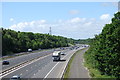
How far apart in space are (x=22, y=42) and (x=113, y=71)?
324ft

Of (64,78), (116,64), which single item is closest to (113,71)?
(116,64)

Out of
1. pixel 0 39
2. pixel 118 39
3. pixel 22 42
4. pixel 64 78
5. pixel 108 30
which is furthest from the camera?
pixel 22 42

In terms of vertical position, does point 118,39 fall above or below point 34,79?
above

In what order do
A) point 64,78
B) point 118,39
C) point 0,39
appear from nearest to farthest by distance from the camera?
point 118,39 < point 64,78 < point 0,39

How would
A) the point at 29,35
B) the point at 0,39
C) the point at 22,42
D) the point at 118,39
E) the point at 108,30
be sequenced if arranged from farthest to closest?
the point at 29,35 → the point at 22,42 → the point at 0,39 → the point at 108,30 → the point at 118,39

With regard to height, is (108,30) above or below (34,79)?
above

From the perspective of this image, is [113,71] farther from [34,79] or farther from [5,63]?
[5,63]

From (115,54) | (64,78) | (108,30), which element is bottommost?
(64,78)

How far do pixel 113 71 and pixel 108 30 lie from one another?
→ 636cm

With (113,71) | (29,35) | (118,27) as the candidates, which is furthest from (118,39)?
(29,35)

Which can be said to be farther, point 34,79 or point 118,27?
point 34,79

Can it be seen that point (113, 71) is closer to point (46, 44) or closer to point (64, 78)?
point (64, 78)

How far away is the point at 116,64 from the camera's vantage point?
39406 mm

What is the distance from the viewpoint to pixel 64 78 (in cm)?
4603
